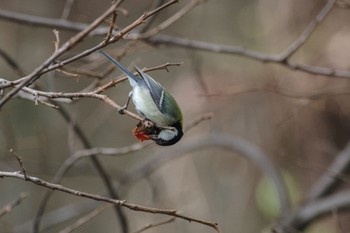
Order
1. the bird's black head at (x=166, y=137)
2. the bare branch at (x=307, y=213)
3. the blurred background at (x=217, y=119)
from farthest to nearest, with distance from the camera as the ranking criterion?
the blurred background at (x=217, y=119) < the bare branch at (x=307, y=213) < the bird's black head at (x=166, y=137)

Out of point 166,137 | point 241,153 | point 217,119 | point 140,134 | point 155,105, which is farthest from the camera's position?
point 217,119

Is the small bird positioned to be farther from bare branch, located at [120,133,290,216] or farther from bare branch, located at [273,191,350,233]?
bare branch, located at [273,191,350,233]

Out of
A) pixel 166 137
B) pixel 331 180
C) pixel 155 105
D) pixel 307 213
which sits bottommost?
pixel 307 213

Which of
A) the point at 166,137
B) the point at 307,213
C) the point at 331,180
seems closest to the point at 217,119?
the point at 331,180

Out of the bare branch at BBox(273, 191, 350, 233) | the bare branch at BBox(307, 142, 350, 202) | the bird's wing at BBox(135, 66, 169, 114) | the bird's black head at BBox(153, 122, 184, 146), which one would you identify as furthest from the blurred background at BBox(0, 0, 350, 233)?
the bird's black head at BBox(153, 122, 184, 146)

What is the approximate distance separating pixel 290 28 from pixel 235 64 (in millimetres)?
815

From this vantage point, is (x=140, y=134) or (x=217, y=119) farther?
(x=217, y=119)

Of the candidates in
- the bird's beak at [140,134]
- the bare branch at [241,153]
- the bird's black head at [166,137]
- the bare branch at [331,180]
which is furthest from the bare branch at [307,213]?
the bird's beak at [140,134]

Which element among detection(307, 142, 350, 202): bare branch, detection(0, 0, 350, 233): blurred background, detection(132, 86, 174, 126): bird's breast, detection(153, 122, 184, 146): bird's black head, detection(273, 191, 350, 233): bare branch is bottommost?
detection(273, 191, 350, 233): bare branch

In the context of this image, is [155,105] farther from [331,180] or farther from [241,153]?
[331,180]

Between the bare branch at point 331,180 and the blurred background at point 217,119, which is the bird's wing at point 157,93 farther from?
the blurred background at point 217,119

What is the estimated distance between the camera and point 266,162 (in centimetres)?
409

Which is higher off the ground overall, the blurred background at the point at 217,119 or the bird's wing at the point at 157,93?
the blurred background at the point at 217,119

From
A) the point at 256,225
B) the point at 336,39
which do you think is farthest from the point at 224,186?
the point at 336,39
